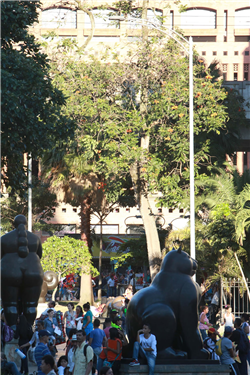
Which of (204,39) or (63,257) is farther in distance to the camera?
(204,39)

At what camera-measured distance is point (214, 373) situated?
9.27 meters

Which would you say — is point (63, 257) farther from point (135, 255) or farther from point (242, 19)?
point (242, 19)

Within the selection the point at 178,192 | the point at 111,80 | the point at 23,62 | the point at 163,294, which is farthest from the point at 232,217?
the point at 163,294

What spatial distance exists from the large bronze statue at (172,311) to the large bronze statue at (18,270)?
2.42 meters

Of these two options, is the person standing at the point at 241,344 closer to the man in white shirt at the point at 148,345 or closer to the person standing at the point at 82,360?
the man in white shirt at the point at 148,345

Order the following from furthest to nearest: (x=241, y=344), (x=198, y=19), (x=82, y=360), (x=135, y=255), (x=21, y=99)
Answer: (x=198, y=19)
(x=135, y=255)
(x=21, y=99)
(x=241, y=344)
(x=82, y=360)

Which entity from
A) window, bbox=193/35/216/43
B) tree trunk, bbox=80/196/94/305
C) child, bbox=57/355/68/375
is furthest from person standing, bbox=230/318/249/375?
window, bbox=193/35/216/43

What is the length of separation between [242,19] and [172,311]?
204ft

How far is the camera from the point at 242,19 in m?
66.2

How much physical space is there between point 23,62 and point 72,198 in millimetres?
13723

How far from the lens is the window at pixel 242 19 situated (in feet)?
217

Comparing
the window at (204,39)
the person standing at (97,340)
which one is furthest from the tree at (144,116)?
the window at (204,39)

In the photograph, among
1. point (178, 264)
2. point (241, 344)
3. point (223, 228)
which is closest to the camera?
point (178, 264)

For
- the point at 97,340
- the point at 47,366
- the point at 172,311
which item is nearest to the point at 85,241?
the point at 97,340
